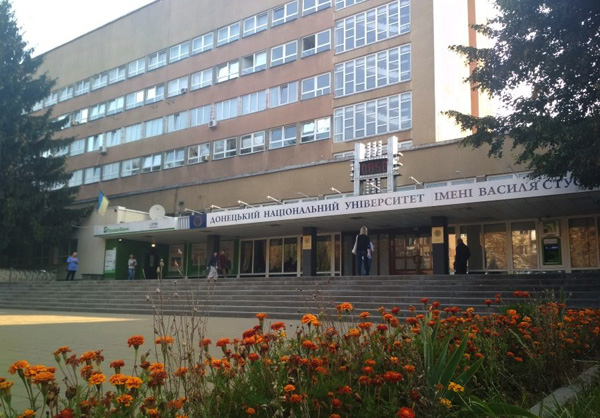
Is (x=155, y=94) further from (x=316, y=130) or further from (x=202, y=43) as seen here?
(x=316, y=130)

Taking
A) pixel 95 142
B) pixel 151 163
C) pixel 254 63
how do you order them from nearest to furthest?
1. pixel 254 63
2. pixel 151 163
3. pixel 95 142

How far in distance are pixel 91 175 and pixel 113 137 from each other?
11.8 ft

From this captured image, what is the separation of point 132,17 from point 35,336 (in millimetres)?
39071

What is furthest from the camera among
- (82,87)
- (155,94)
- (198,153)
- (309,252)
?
(82,87)

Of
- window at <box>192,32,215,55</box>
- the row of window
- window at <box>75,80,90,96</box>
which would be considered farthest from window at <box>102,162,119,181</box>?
window at <box>192,32,215,55</box>

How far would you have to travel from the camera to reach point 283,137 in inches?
1344

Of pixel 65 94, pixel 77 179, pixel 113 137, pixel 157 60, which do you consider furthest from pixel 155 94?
pixel 65 94

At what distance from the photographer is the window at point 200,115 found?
38625 millimetres

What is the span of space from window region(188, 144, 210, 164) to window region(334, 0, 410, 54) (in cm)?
1117

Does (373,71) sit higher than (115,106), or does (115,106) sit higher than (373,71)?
(115,106)

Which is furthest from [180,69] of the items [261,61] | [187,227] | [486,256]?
[486,256]

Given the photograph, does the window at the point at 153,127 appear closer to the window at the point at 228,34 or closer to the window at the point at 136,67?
the window at the point at 136,67

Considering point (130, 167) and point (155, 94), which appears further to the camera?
point (130, 167)

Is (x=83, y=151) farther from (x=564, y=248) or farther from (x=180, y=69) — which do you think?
(x=564, y=248)
